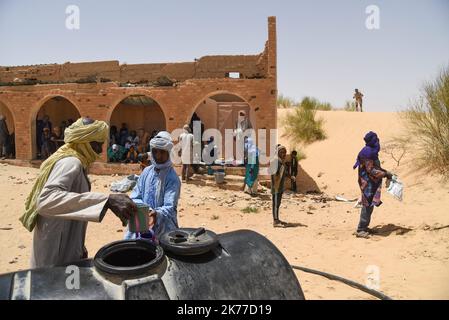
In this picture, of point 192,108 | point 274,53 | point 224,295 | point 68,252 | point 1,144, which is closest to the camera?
point 224,295

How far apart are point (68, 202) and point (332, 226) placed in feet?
22.3

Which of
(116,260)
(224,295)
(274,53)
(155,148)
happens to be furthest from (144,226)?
(274,53)

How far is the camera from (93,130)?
7.51ft

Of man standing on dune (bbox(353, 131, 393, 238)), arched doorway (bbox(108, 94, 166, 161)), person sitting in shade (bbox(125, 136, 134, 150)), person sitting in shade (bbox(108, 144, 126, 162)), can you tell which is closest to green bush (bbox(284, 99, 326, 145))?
arched doorway (bbox(108, 94, 166, 161))

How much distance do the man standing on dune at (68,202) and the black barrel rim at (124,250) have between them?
156 millimetres

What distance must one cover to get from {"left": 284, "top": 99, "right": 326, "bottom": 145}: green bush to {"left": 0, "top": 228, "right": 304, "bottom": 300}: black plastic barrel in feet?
54.1

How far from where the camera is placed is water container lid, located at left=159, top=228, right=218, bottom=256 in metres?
1.93

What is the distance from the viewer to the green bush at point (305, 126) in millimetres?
18172

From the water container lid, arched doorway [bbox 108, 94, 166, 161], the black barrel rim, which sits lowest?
the black barrel rim

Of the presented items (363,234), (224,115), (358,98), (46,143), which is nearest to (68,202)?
(363,234)

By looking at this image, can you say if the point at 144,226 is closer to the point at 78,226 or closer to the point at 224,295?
the point at 78,226

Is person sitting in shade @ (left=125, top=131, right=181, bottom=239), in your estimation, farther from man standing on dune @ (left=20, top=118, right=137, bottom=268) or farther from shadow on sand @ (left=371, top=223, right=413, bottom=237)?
shadow on sand @ (left=371, top=223, right=413, bottom=237)

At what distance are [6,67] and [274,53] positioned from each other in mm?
11451

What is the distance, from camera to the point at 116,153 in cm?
1357
